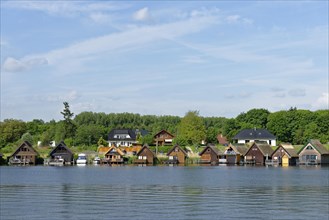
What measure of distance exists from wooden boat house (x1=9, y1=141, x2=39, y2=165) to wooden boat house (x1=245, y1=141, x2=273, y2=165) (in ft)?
126

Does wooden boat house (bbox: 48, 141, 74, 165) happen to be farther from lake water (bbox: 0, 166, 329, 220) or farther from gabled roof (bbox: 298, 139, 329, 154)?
lake water (bbox: 0, 166, 329, 220)

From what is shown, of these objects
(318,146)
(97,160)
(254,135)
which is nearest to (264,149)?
(318,146)

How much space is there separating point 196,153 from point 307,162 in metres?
20.8

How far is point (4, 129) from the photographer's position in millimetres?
122188

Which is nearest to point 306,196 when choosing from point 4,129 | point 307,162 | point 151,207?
point 151,207

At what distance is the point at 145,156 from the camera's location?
102250mm

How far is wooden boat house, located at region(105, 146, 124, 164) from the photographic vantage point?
103 meters

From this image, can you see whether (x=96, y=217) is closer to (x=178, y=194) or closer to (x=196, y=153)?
(x=178, y=194)

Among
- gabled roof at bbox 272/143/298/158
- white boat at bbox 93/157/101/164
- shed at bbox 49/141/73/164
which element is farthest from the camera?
white boat at bbox 93/157/101/164

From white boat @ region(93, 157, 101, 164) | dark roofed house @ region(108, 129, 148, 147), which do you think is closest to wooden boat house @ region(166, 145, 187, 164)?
white boat @ region(93, 157, 101, 164)

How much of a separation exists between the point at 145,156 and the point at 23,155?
21542 mm

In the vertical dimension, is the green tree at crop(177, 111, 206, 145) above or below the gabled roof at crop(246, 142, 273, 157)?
above

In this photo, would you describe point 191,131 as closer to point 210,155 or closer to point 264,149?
point 210,155

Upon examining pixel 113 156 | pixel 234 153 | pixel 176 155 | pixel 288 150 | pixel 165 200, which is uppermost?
pixel 288 150
